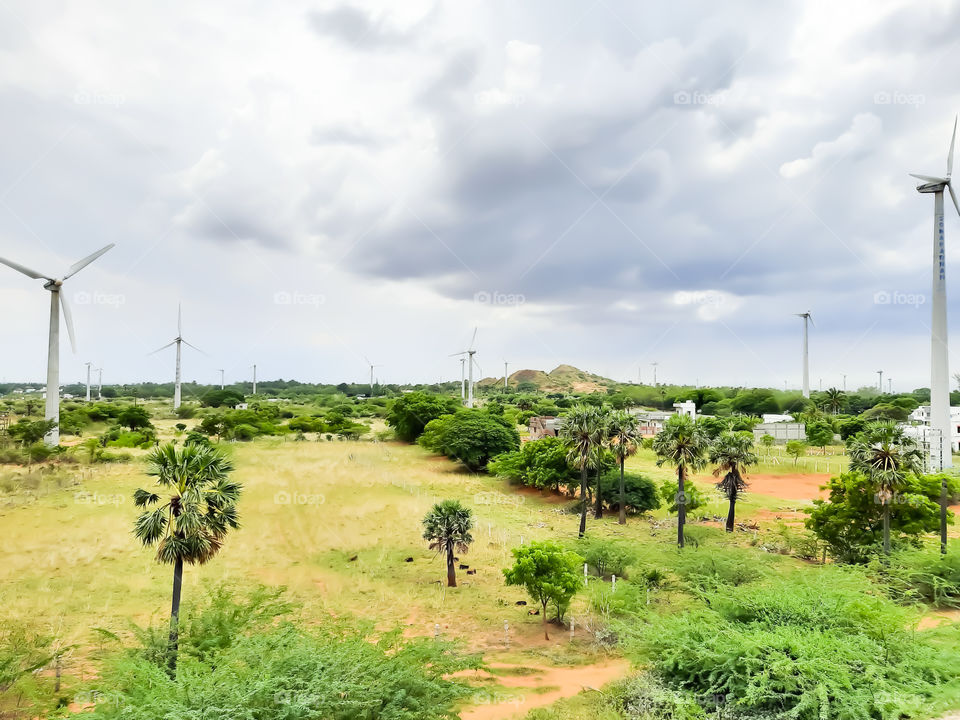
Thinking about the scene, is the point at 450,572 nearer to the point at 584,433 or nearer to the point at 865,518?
the point at 584,433

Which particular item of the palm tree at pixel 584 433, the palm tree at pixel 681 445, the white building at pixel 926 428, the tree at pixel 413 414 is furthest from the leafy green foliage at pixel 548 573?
the tree at pixel 413 414

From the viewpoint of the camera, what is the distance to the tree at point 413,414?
100188 millimetres

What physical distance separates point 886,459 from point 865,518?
5.55m

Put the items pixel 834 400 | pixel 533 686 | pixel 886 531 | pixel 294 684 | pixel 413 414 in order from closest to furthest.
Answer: pixel 294 684, pixel 533 686, pixel 886 531, pixel 413 414, pixel 834 400

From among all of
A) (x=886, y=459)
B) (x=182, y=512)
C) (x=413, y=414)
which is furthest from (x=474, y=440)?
(x=182, y=512)

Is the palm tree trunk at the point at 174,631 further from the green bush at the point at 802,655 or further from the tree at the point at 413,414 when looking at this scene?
the tree at the point at 413,414

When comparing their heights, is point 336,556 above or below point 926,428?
below

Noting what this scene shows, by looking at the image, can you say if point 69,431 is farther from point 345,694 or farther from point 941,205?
point 941,205

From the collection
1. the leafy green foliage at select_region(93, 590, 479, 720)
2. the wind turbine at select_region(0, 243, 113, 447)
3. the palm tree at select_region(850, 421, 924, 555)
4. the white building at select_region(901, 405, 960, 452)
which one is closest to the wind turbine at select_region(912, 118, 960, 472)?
the white building at select_region(901, 405, 960, 452)

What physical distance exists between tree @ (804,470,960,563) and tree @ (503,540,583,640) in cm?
1972

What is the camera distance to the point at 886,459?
3278 centimetres

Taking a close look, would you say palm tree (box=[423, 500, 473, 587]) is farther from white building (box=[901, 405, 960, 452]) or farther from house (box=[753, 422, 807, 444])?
house (box=[753, 422, 807, 444])

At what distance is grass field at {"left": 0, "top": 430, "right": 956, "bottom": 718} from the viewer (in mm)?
26375

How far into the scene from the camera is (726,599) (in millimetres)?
21734
